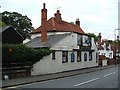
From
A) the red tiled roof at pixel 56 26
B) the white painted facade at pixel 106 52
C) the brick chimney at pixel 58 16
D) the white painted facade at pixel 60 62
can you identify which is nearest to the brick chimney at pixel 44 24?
the white painted facade at pixel 60 62

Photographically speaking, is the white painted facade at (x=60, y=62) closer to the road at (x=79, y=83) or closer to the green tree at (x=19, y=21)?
the road at (x=79, y=83)

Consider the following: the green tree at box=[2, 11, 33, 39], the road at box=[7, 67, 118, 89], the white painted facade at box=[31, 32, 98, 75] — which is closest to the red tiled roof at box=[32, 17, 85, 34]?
the white painted facade at box=[31, 32, 98, 75]

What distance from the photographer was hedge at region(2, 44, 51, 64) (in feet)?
80.5

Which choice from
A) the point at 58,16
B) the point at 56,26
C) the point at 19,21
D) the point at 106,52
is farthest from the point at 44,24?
the point at 106,52

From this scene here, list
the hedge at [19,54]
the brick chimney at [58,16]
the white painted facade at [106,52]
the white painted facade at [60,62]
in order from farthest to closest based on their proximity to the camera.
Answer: the white painted facade at [106,52]
the brick chimney at [58,16]
the white painted facade at [60,62]
the hedge at [19,54]

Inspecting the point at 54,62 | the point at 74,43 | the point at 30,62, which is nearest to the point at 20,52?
the point at 30,62

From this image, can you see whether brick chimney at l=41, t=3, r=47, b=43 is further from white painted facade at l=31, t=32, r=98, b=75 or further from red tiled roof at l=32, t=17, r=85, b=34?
red tiled roof at l=32, t=17, r=85, b=34

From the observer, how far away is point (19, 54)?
2577 cm

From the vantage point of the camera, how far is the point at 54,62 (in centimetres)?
3419

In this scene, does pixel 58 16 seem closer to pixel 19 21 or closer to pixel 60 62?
pixel 60 62

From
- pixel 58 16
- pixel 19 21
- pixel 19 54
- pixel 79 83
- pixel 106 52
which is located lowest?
pixel 79 83

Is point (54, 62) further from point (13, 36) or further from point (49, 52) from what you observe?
point (13, 36)

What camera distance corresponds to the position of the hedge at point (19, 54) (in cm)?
2455

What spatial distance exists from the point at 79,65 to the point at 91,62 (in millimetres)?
6449
